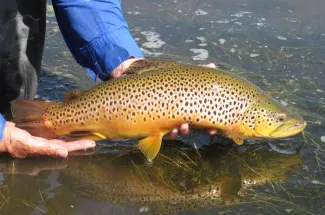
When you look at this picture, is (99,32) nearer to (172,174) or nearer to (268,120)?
(172,174)

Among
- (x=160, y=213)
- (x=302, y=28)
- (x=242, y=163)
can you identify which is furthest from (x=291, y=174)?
(x=302, y=28)

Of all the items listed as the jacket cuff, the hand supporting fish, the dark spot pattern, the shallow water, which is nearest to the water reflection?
the shallow water

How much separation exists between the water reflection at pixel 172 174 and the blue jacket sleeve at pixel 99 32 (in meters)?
0.83

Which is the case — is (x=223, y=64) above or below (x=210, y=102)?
below

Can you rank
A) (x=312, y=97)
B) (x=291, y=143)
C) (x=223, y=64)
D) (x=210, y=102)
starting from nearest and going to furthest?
(x=210, y=102), (x=291, y=143), (x=312, y=97), (x=223, y=64)

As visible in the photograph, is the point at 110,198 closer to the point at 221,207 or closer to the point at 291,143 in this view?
the point at 221,207

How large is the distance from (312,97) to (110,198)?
9.39ft

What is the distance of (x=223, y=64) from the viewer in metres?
6.20

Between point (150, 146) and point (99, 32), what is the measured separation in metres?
1.24

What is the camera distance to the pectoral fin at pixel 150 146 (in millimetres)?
3611

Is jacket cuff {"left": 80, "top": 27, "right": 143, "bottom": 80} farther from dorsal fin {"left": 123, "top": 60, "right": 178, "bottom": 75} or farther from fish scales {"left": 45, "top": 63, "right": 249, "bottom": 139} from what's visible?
fish scales {"left": 45, "top": 63, "right": 249, "bottom": 139}

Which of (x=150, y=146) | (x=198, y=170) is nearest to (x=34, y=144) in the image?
(x=150, y=146)

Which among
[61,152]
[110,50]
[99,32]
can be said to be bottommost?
[61,152]

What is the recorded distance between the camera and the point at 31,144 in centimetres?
360
